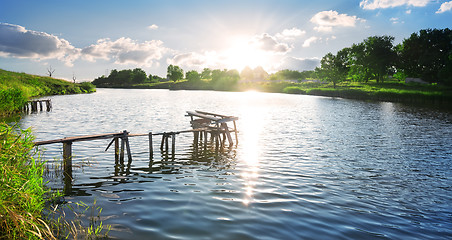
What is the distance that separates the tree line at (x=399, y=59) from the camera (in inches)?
3499

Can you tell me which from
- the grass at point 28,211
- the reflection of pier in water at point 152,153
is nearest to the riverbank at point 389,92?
the reflection of pier in water at point 152,153

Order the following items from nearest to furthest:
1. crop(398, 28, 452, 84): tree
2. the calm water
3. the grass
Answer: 1. the grass
2. the calm water
3. crop(398, 28, 452, 84): tree

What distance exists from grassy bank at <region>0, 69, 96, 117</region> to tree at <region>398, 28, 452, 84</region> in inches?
3886

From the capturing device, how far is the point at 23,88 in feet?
190

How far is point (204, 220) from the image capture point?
29.3 ft

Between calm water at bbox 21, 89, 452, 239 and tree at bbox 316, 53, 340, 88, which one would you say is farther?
tree at bbox 316, 53, 340, 88

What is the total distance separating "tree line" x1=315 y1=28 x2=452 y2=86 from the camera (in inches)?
3499

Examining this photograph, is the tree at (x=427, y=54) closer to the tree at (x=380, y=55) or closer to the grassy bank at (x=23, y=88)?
the tree at (x=380, y=55)

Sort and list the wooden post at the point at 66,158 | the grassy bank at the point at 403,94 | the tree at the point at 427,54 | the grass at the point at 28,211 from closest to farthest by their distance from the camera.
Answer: the grass at the point at 28,211 < the wooden post at the point at 66,158 < the grassy bank at the point at 403,94 < the tree at the point at 427,54

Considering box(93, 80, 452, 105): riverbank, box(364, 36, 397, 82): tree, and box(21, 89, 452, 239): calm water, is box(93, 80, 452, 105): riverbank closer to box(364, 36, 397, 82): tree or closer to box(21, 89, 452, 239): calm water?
box(364, 36, 397, 82): tree

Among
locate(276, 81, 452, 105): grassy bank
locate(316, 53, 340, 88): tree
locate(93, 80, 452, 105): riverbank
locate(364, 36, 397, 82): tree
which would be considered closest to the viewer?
locate(276, 81, 452, 105): grassy bank

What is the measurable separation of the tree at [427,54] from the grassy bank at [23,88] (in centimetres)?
9870

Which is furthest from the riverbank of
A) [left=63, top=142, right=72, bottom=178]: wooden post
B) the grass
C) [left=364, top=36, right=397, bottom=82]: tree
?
the grass

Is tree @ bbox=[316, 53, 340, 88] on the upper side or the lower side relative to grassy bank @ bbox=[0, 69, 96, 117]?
upper
